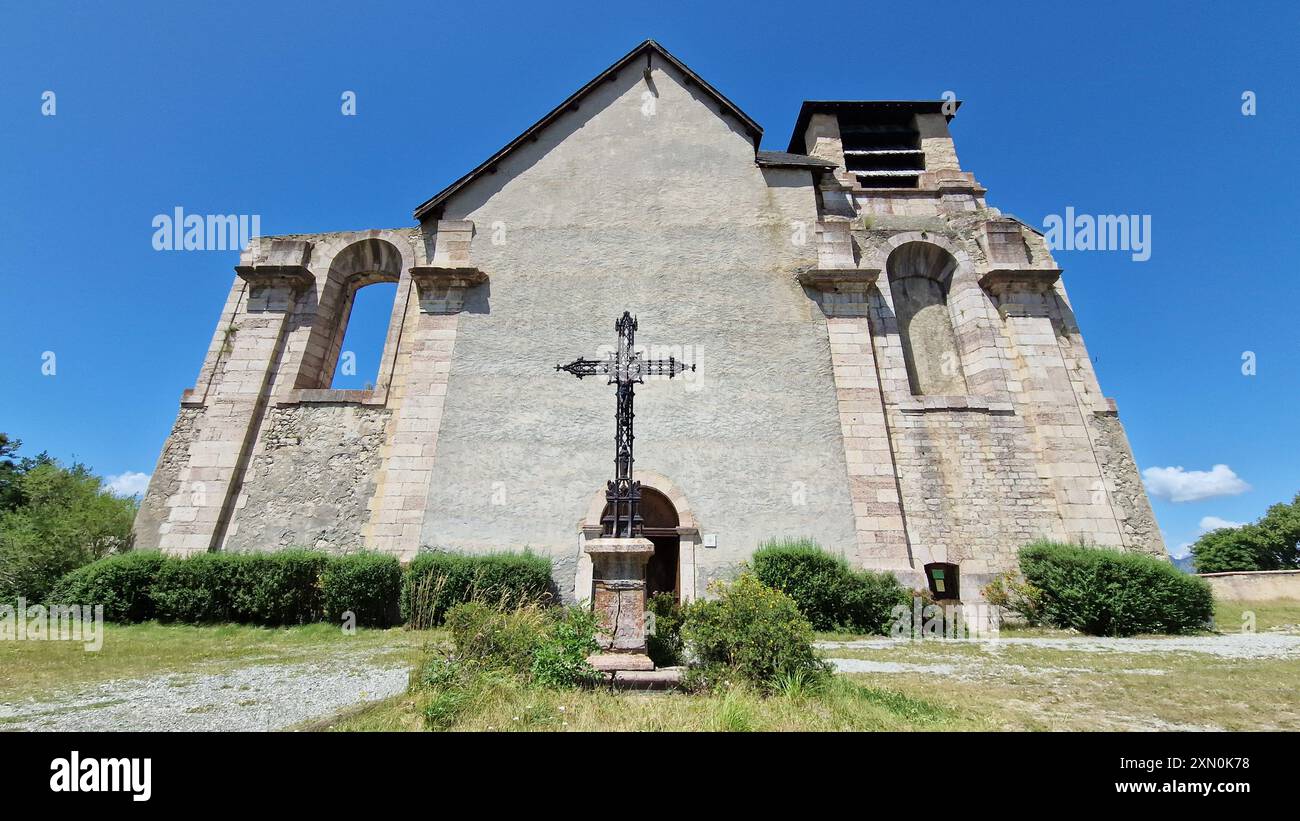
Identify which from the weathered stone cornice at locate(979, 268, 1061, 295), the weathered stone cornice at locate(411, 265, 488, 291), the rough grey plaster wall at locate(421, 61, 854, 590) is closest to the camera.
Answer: the rough grey plaster wall at locate(421, 61, 854, 590)

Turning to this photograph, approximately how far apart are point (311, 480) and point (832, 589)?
11.8 metres

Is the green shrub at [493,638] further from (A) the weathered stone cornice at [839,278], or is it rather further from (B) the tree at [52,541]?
(B) the tree at [52,541]

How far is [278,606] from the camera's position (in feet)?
34.7

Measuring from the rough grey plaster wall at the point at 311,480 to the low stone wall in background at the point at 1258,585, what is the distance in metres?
26.3

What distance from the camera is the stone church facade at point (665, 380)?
12359 millimetres

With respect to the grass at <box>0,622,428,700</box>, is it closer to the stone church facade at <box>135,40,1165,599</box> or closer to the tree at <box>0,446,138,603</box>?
the stone church facade at <box>135,40,1165,599</box>

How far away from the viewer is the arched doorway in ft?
40.7

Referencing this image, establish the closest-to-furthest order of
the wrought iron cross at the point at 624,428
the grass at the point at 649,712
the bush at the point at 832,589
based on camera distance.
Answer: the grass at the point at 649,712
the wrought iron cross at the point at 624,428
the bush at the point at 832,589

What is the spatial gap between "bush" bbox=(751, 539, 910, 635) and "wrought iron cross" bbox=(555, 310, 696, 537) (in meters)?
4.71

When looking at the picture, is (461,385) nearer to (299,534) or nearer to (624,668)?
(299,534)

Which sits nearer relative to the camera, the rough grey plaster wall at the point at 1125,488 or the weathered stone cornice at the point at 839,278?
the rough grey plaster wall at the point at 1125,488

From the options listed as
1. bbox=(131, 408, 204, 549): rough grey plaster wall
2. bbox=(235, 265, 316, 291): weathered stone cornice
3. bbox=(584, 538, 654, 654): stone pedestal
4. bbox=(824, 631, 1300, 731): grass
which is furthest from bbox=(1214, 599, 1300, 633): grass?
bbox=(131, 408, 204, 549): rough grey plaster wall

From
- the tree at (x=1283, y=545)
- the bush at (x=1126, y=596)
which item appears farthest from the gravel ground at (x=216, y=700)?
the tree at (x=1283, y=545)
